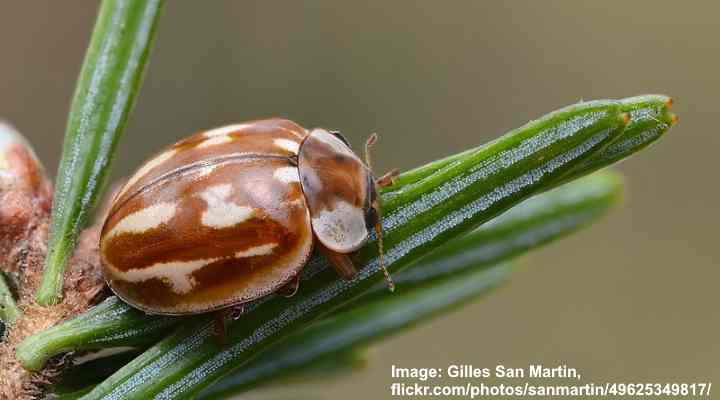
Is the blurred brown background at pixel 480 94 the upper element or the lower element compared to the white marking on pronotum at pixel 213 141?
upper

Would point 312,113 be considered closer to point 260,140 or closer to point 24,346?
point 260,140

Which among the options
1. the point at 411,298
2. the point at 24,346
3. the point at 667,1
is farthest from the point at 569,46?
the point at 24,346

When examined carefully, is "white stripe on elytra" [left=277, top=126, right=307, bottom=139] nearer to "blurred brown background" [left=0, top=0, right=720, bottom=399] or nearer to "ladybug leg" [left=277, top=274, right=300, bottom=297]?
"ladybug leg" [left=277, top=274, right=300, bottom=297]

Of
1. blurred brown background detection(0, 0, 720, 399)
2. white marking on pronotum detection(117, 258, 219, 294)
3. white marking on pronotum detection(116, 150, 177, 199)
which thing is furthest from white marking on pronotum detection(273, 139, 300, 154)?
blurred brown background detection(0, 0, 720, 399)

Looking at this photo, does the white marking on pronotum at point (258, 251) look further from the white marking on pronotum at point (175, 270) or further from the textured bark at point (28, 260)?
the textured bark at point (28, 260)

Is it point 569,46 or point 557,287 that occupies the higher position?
point 569,46

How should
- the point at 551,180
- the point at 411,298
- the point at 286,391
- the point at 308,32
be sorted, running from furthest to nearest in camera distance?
the point at 308,32, the point at 286,391, the point at 411,298, the point at 551,180

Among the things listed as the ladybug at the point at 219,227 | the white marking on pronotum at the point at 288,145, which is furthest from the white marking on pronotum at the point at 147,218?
the white marking on pronotum at the point at 288,145
